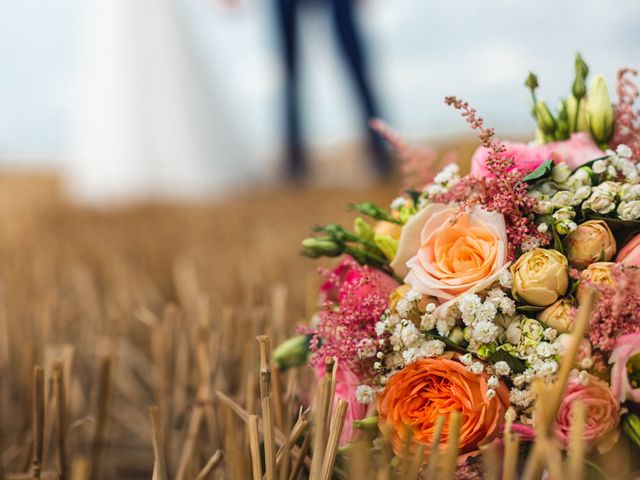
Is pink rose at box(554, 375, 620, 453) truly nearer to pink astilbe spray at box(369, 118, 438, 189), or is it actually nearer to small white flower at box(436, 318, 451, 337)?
small white flower at box(436, 318, 451, 337)

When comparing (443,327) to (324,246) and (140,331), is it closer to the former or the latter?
(324,246)

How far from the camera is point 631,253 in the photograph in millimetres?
406

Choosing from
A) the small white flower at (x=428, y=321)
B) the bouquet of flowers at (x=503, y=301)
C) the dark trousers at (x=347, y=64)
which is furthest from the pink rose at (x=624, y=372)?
the dark trousers at (x=347, y=64)

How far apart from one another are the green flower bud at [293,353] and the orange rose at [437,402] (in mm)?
127

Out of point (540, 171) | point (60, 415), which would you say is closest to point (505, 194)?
point (540, 171)

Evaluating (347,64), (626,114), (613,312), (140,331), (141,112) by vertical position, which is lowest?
(140,331)

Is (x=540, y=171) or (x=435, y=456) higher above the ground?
(x=540, y=171)

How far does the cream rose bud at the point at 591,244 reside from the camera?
41 cm

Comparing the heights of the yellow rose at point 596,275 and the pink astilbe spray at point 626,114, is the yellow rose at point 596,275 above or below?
below

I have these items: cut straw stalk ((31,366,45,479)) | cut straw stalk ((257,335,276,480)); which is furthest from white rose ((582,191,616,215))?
cut straw stalk ((31,366,45,479))

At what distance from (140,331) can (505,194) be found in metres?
0.72

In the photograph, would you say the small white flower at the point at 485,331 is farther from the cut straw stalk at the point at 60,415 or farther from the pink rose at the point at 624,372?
the cut straw stalk at the point at 60,415

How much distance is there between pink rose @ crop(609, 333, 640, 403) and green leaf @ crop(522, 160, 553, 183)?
11 centimetres

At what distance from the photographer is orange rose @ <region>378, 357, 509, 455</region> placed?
400 millimetres
